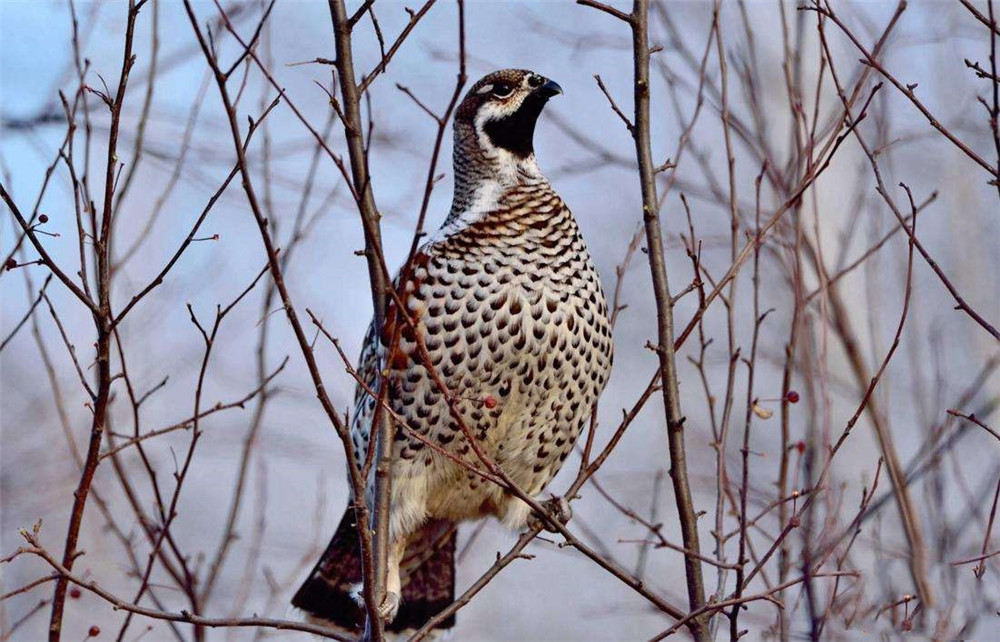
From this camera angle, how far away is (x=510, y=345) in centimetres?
370

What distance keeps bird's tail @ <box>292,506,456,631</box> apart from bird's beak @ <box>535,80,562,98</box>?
5.17 ft

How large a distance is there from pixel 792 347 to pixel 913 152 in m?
9.59

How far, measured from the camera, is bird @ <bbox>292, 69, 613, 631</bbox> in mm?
3701

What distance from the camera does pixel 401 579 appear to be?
457 centimetres

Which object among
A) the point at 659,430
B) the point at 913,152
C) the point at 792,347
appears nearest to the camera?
the point at 792,347

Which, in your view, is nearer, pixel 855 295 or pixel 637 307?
pixel 855 295

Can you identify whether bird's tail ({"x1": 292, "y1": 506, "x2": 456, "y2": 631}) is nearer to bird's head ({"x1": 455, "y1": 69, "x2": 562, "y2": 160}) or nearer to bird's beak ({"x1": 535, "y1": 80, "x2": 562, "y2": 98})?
bird's head ({"x1": 455, "y1": 69, "x2": 562, "y2": 160})

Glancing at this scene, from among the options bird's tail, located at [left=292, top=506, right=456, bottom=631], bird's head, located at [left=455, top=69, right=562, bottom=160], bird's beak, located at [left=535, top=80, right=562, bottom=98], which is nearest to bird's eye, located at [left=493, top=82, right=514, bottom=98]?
bird's head, located at [left=455, top=69, right=562, bottom=160]

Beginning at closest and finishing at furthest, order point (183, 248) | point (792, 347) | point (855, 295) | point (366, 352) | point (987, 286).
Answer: point (183, 248), point (792, 347), point (366, 352), point (855, 295), point (987, 286)

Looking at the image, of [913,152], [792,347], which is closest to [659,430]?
[913,152]

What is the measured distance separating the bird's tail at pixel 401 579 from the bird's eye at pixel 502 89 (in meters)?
1.56

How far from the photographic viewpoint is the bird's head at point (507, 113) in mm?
4246

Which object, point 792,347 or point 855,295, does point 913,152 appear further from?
point 792,347

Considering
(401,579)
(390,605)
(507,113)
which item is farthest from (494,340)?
(401,579)
